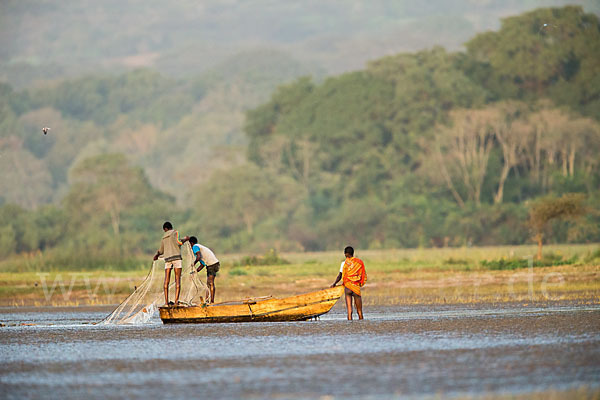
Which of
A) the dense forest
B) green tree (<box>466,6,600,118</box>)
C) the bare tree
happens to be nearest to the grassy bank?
the dense forest

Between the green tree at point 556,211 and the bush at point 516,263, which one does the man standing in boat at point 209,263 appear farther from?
the green tree at point 556,211

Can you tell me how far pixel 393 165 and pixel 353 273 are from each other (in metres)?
75.8

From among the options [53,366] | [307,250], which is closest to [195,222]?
[307,250]

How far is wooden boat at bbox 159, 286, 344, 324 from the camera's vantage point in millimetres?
22766

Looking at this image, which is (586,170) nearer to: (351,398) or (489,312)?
(489,312)

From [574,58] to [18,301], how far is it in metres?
74.2

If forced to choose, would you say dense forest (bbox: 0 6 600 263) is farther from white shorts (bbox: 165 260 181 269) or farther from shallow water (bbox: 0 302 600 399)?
white shorts (bbox: 165 260 181 269)

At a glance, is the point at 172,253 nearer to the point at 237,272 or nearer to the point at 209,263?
the point at 209,263

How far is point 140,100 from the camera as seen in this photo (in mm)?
177750

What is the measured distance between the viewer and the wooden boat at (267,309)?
2277 cm

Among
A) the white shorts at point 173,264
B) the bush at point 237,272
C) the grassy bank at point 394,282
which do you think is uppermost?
the white shorts at point 173,264

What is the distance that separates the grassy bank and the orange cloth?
27.9 feet

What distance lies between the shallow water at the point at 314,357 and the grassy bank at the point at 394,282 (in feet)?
27.1

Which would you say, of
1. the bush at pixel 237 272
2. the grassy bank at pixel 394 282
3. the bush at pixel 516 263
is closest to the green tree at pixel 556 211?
the grassy bank at pixel 394 282
